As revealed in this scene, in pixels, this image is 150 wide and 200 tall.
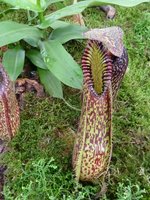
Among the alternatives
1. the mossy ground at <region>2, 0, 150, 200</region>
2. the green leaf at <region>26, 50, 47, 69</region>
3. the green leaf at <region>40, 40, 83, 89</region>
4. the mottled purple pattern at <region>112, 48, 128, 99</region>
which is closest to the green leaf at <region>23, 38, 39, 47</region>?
the green leaf at <region>26, 50, 47, 69</region>

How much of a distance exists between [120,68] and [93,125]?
34 cm

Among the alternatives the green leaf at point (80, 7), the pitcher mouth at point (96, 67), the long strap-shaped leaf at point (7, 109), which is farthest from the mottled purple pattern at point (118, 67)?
the long strap-shaped leaf at point (7, 109)

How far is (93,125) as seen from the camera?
2104 mm

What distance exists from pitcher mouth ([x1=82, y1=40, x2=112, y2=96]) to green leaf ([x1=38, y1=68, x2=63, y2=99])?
0.41m

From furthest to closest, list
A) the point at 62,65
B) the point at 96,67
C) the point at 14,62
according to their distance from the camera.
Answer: the point at 14,62 < the point at 62,65 < the point at 96,67

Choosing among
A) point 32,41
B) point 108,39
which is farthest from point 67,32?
point 108,39

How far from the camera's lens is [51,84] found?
253 cm

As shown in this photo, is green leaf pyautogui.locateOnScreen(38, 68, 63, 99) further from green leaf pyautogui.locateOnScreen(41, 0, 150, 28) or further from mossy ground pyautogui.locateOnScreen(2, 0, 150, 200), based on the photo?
green leaf pyautogui.locateOnScreen(41, 0, 150, 28)

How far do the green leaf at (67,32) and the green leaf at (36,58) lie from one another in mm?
124

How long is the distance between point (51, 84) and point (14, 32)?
35cm

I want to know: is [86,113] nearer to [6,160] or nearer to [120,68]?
[120,68]

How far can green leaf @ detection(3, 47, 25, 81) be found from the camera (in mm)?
2412

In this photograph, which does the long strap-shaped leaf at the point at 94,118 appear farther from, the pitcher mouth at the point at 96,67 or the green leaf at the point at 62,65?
the green leaf at the point at 62,65

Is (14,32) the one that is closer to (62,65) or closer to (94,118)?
(62,65)
